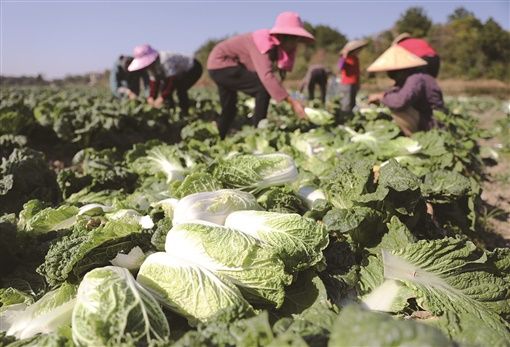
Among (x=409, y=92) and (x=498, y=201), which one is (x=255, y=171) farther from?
(x=498, y=201)

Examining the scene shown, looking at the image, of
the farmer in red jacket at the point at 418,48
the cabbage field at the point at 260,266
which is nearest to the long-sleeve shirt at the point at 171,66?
the farmer in red jacket at the point at 418,48

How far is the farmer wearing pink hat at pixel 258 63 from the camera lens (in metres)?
6.06

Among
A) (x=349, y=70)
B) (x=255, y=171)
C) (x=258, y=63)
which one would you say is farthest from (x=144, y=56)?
(x=255, y=171)

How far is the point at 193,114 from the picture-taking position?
1145 cm

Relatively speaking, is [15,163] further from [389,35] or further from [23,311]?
[389,35]

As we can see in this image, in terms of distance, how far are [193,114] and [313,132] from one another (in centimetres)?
591

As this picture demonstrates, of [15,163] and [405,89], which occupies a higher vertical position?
[405,89]

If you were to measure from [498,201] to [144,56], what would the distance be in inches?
250

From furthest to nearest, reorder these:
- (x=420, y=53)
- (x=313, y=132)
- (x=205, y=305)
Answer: (x=420, y=53), (x=313, y=132), (x=205, y=305)

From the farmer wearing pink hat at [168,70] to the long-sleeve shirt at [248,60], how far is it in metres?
1.68

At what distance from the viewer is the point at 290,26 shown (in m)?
6.04

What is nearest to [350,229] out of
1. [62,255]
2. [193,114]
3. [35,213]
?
[62,255]

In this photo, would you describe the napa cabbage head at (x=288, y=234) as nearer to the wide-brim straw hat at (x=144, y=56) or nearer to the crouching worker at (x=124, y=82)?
the wide-brim straw hat at (x=144, y=56)

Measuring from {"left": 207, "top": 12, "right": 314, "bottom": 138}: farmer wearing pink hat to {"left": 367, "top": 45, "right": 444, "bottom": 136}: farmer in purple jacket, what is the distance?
45.8 inches
